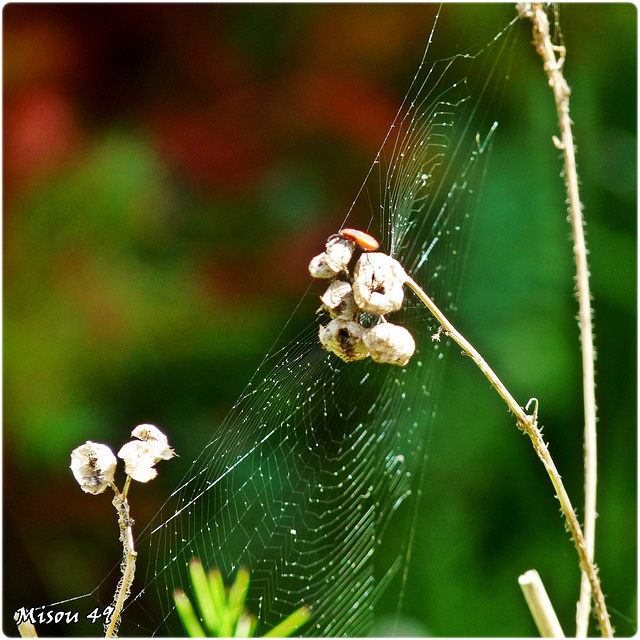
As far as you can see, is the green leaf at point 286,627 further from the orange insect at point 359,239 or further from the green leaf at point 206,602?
the orange insect at point 359,239

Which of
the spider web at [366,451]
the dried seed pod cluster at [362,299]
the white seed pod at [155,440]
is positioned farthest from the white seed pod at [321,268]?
the spider web at [366,451]

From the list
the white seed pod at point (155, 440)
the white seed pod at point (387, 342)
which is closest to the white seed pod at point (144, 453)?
the white seed pod at point (155, 440)

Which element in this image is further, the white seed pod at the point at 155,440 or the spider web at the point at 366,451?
the spider web at the point at 366,451

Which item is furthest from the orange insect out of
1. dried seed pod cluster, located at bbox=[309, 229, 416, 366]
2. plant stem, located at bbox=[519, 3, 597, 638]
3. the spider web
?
the spider web

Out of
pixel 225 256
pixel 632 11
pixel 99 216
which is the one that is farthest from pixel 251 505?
pixel 632 11

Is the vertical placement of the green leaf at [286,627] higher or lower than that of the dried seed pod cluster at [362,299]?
lower

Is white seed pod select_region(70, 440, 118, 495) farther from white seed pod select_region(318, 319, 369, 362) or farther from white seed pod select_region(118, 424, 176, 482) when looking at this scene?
white seed pod select_region(318, 319, 369, 362)
